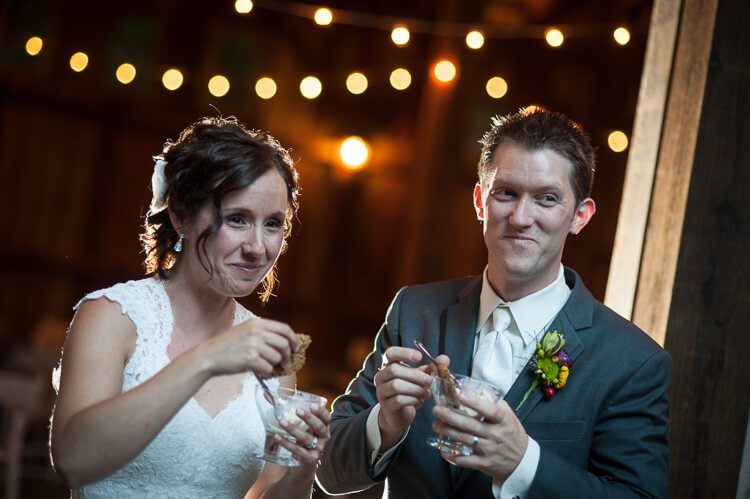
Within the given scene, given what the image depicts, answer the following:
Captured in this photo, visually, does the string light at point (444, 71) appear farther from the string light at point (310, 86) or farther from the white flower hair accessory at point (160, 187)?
the white flower hair accessory at point (160, 187)

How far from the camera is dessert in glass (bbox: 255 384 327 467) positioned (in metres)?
1.89

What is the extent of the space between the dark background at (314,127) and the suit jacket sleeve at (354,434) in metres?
5.84

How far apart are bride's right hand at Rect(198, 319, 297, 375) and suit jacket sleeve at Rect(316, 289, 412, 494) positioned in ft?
1.81

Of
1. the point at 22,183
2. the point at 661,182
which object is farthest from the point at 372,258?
the point at 661,182

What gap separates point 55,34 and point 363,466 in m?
7.81

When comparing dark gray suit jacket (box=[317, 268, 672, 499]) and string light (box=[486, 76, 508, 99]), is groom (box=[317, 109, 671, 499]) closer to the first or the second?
dark gray suit jacket (box=[317, 268, 672, 499])

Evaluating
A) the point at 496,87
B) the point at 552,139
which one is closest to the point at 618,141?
the point at 496,87

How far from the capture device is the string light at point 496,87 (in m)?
9.14

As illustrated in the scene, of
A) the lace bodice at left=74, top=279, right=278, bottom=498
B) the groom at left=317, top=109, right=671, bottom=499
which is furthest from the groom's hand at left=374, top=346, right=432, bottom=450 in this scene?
the lace bodice at left=74, top=279, right=278, bottom=498

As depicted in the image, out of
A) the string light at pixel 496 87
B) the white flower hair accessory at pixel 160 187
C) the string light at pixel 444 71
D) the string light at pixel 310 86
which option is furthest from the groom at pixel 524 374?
the string light at pixel 496 87

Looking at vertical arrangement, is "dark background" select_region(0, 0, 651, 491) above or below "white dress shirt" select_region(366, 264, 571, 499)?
above

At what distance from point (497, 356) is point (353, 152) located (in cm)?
760

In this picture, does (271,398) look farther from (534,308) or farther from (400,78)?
(400,78)

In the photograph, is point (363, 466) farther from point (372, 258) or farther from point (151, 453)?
point (372, 258)
